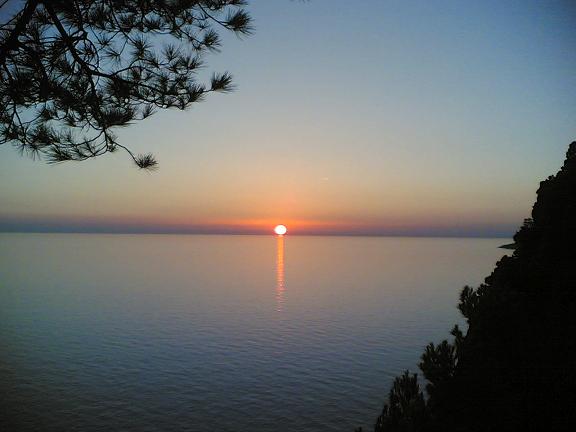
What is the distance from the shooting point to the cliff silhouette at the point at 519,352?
205 inches

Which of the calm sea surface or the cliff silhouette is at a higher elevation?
the cliff silhouette

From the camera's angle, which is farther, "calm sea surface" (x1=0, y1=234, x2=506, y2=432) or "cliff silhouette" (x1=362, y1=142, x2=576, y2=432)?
"calm sea surface" (x1=0, y1=234, x2=506, y2=432)

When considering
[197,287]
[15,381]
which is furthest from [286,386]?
A: [197,287]

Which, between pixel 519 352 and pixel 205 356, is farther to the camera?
pixel 205 356

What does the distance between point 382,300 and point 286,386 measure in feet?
129

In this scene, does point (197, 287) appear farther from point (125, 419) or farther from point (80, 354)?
point (125, 419)

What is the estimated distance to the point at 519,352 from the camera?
5.62 meters

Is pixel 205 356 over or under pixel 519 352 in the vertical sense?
under

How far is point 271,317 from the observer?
5134 cm

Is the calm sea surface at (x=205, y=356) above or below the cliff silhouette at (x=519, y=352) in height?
below

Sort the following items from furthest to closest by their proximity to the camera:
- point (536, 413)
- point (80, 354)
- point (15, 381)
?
point (80, 354)
point (15, 381)
point (536, 413)

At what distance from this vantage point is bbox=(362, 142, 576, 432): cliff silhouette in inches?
205

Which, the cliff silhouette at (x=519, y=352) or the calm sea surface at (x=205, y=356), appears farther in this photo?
the calm sea surface at (x=205, y=356)

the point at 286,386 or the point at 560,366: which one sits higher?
the point at 560,366
